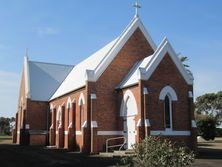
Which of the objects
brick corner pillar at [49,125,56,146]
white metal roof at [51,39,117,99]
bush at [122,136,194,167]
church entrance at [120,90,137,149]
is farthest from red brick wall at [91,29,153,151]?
bush at [122,136,194,167]

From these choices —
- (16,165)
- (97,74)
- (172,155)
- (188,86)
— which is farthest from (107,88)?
(172,155)

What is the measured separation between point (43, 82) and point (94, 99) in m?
20.9

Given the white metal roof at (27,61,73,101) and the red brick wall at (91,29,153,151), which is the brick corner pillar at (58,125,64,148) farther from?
the white metal roof at (27,61,73,101)

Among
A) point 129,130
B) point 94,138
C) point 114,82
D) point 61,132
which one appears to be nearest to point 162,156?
point 94,138

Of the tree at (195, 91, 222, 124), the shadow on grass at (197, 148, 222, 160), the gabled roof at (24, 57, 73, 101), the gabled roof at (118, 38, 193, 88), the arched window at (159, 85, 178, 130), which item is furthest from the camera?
the tree at (195, 91, 222, 124)

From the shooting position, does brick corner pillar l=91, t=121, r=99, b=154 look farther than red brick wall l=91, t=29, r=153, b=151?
No

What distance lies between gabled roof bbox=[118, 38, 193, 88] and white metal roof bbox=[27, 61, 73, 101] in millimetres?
19335

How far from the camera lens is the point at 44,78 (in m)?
49.7

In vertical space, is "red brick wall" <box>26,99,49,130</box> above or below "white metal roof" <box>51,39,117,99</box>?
below

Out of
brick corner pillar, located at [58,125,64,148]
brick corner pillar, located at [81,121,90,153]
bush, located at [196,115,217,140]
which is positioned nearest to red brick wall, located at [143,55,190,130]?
brick corner pillar, located at [81,121,90,153]

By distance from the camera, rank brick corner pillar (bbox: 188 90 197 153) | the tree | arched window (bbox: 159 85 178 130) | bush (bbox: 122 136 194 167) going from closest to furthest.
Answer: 1. bush (bbox: 122 136 194 167)
2. arched window (bbox: 159 85 178 130)
3. brick corner pillar (bbox: 188 90 197 153)
4. the tree

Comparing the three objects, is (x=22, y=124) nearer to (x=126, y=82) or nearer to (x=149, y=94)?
(x=126, y=82)

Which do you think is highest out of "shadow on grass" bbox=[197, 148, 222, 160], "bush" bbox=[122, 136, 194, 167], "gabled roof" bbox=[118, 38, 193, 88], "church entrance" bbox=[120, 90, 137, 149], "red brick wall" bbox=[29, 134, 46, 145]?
"gabled roof" bbox=[118, 38, 193, 88]

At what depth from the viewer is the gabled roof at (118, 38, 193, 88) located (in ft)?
90.4
